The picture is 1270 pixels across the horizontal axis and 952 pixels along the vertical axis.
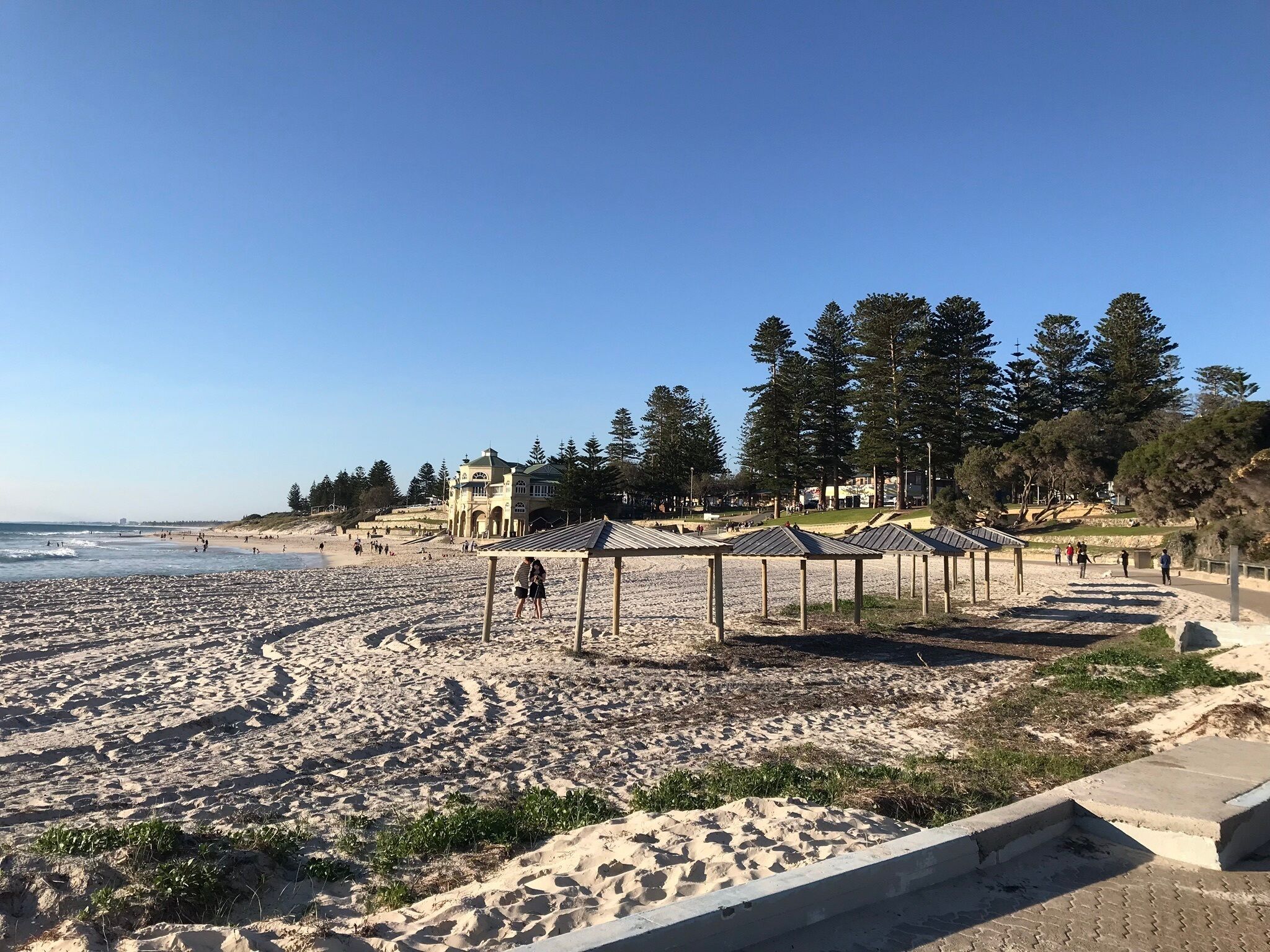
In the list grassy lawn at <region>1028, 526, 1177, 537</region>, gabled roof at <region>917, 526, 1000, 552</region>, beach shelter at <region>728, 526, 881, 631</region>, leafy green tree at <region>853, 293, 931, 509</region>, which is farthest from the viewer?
leafy green tree at <region>853, 293, 931, 509</region>

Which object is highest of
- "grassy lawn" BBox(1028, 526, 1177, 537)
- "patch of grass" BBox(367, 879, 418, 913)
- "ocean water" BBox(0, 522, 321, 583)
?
"grassy lawn" BBox(1028, 526, 1177, 537)

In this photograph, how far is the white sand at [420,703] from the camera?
19.1 feet

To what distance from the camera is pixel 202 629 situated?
14.6m

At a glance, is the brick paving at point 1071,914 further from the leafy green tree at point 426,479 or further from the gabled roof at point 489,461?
the leafy green tree at point 426,479

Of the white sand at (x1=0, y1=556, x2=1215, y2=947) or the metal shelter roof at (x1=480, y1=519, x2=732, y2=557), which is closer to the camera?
the white sand at (x1=0, y1=556, x2=1215, y2=947)

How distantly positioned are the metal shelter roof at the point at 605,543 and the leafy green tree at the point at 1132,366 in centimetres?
5388

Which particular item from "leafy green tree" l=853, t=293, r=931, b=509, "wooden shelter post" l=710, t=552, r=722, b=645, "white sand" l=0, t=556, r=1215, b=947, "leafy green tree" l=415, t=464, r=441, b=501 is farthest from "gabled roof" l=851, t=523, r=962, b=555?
"leafy green tree" l=415, t=464, r=441, b=501

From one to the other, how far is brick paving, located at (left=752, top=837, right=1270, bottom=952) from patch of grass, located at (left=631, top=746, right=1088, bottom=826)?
3.32 ft

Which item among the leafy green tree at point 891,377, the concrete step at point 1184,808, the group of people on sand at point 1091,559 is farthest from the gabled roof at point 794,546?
the leafy green tree at point 891,377

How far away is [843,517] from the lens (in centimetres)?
5353

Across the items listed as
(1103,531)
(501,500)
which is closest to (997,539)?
(1103,531)

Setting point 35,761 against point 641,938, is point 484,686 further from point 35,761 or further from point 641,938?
point 641,938

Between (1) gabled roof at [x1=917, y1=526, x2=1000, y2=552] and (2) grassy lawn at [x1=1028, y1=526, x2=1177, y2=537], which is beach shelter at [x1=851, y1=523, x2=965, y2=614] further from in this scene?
(2) grassy lawn at [x1=1028, y1=526, x2=1177, y2=537]

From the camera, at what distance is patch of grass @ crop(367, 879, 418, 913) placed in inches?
147
